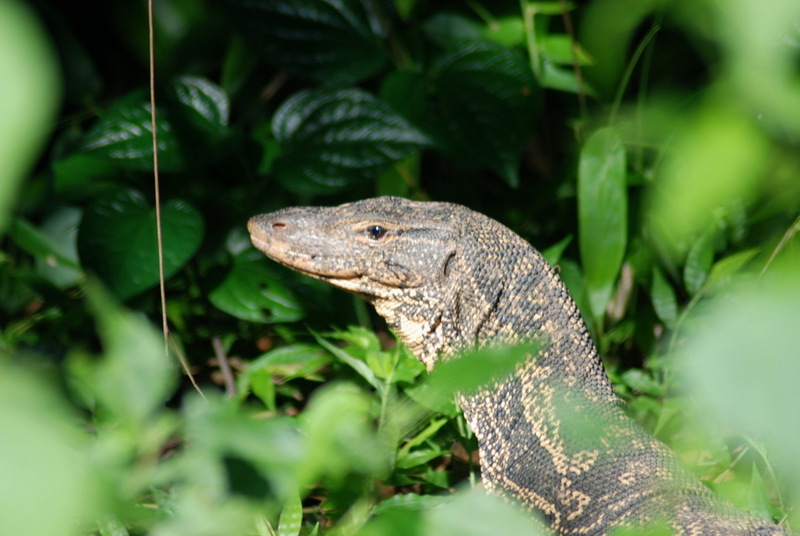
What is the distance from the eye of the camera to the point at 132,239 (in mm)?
2674

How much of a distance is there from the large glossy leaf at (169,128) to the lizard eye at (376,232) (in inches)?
34.5

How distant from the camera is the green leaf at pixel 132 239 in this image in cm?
258

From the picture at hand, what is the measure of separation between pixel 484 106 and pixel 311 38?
717 mm

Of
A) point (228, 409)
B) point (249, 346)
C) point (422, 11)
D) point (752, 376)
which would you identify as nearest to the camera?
point (752, 376)

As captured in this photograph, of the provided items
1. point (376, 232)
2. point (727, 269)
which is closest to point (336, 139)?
point (376, 232)

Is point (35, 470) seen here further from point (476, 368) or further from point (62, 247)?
point (62, 247)

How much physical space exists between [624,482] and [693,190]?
118 centimetres

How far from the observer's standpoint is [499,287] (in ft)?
6.81

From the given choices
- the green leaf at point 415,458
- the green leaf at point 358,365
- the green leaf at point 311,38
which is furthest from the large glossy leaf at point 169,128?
the green leaf at point 415,458

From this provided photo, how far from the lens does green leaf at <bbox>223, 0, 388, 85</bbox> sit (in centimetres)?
303

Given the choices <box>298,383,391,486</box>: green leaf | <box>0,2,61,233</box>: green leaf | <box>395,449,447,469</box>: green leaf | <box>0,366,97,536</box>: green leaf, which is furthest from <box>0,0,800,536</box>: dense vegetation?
<box>0,2,61,233</box>: green leaf

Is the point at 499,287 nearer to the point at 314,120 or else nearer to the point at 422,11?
the point at 314,120

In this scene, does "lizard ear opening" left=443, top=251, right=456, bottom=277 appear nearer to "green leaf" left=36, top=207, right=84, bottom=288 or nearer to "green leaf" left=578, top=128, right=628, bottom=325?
"green leaf" left=578, top=128, right=628, bottom=325

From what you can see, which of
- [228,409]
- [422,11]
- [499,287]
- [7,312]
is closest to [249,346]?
[7,312]
